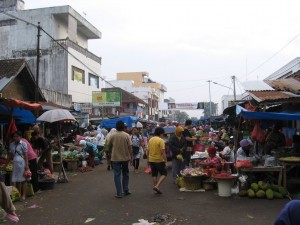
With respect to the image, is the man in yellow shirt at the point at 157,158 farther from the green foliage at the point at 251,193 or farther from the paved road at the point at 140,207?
the green foliage at the point at 251,193

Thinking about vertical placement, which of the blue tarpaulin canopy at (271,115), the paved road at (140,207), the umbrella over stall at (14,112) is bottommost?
the paved road at (140,207)

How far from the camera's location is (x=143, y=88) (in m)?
73.6

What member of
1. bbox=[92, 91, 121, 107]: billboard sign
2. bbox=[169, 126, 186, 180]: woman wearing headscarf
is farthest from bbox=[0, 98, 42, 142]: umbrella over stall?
bbox=[92, 91, 121, 107]: billboard sign

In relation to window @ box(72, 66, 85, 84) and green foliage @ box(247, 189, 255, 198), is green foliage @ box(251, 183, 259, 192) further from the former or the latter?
window @ box(72, 66, 85, 84)

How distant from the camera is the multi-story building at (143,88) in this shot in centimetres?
7319

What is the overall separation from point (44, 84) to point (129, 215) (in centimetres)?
2681

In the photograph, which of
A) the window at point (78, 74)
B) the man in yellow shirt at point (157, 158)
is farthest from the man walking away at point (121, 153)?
the window at point (78, 74)

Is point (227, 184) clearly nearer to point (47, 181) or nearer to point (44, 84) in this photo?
point (47, 181)

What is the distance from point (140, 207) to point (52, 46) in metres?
26.5

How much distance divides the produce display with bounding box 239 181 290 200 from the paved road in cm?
19

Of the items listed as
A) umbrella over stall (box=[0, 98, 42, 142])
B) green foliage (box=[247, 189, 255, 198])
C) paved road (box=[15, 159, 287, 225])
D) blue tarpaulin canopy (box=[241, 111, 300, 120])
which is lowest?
paved road (box=[15, 159, 287, 225])

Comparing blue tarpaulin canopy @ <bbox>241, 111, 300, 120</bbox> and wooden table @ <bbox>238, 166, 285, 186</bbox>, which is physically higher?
blue tarpaulin canopy @ <bbox>241, 111, 300, 120</bbox>

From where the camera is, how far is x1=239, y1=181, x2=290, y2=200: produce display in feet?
31.2

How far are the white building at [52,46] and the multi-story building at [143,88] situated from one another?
34.3m
